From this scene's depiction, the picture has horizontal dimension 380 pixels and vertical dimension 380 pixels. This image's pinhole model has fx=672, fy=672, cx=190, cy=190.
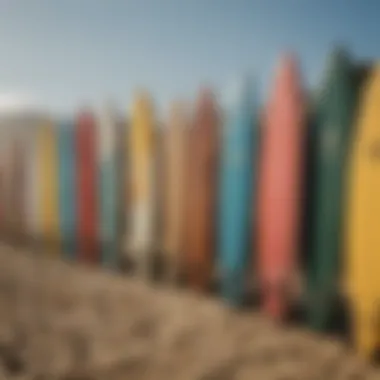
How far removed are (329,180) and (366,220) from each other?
104mm

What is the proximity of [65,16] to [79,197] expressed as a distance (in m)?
0.47

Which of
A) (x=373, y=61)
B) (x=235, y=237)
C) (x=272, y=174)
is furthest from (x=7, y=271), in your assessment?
(x=373, y=61)

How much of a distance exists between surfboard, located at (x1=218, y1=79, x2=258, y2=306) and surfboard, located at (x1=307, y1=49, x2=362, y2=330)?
0.15 meters

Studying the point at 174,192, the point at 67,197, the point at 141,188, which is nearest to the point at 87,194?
the point at 67,197

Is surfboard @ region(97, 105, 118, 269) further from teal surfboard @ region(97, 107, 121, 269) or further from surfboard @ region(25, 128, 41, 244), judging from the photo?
surfboard @ region(25, 128, 41, 244)

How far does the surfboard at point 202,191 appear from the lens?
1.45m

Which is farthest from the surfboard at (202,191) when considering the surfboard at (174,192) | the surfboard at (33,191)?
the surfboard at (33,191)

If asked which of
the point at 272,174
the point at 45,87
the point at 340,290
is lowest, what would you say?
the point at 340,290

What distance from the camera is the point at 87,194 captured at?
1.70 meters

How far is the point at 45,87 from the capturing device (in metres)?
1.49

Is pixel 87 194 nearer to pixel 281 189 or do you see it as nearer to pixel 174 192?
pixel 174 192

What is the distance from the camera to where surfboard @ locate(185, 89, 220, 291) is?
4.74 feet

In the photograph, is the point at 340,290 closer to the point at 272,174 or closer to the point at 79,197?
the point at 272,174

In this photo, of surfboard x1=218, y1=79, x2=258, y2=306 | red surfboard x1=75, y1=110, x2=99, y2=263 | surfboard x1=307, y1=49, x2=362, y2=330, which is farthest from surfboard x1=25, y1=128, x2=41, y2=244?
surfboard x1=307, y1=49, x2=362, y2=330
